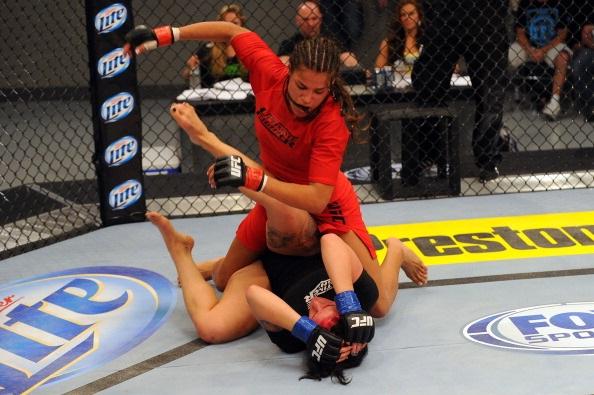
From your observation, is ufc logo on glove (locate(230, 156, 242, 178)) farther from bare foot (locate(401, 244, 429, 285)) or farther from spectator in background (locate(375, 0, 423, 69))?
spectator in background (locate(375, 0, 423, 69))

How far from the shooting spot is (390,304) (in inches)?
114

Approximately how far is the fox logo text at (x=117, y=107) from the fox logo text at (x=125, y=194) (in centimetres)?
29

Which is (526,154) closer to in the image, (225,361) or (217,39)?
(217,39)

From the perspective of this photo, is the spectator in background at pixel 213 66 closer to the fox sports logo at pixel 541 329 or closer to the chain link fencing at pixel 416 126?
the chain link fencing at pixel 416 126

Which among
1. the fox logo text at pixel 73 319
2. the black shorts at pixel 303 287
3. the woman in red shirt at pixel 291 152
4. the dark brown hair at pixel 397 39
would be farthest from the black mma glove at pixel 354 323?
the dark brown hair at pixel 397 39

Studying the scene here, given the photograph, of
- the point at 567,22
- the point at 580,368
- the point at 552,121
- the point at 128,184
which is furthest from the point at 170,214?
the point at 567,22

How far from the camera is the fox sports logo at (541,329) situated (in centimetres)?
263

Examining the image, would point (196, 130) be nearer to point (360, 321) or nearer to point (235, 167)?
point (235, 167)

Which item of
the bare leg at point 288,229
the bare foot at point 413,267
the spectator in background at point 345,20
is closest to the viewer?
the bare leg at point 288,229

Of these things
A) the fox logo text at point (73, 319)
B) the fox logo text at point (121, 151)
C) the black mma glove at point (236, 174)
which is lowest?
the fox logo text at point (73, 319)

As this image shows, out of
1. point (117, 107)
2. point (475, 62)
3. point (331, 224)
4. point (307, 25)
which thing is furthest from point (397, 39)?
point (331, 224)

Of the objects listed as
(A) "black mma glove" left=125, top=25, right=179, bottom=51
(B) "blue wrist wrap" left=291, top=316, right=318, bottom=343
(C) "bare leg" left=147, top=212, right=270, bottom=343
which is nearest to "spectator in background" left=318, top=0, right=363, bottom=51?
(A) "black mma glove" left=125, top=25, right=179, bottom=51

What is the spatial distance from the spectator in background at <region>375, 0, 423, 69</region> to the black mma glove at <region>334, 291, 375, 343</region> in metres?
2.73

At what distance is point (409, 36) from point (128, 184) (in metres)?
1.97
